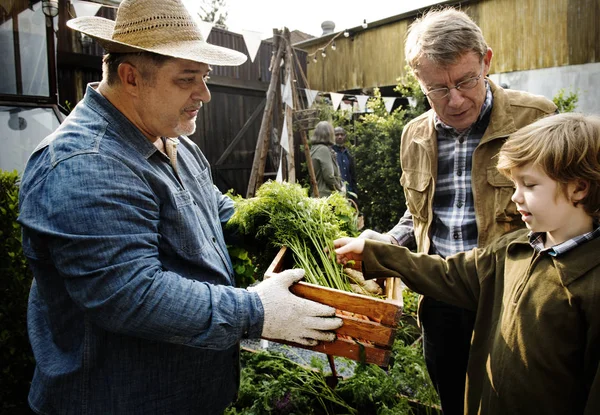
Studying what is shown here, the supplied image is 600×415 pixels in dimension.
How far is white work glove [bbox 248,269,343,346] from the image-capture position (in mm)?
1645

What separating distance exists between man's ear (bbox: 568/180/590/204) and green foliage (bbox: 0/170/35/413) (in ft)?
10.3

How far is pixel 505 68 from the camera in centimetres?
1109

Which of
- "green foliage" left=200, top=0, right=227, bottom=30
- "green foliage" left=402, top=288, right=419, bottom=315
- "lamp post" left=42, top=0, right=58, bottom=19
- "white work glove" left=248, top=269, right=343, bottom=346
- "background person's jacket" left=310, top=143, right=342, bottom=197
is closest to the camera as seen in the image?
"white work glove" left=248, top=269, right=343, bottom=346

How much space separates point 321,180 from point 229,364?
19.4ft

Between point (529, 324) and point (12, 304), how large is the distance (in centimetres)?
314

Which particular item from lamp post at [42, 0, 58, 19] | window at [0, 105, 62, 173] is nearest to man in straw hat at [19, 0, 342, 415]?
window at [0, 105, 62, 173]

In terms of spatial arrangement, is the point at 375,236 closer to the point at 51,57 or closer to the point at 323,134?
the point at 51,57

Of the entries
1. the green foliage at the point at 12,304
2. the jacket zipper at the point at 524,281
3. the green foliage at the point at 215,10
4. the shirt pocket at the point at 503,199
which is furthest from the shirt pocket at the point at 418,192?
the green foliage at the point at 215,10

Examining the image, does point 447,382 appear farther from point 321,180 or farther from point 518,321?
point 321,180

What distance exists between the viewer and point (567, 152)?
158cm

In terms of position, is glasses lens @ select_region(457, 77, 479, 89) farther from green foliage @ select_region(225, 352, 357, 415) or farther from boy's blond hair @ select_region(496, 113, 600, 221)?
green foliage @ select_region(225, 352, 357, 415)

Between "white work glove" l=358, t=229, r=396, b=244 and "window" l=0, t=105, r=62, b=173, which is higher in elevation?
"window" l=0, t=105, r=62, b=173

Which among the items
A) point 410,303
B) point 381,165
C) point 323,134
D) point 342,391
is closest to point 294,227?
point 342,391

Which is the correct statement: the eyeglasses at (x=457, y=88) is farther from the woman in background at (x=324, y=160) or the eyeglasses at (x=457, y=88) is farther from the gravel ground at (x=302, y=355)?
the woman in background at (x=324, y=160)
